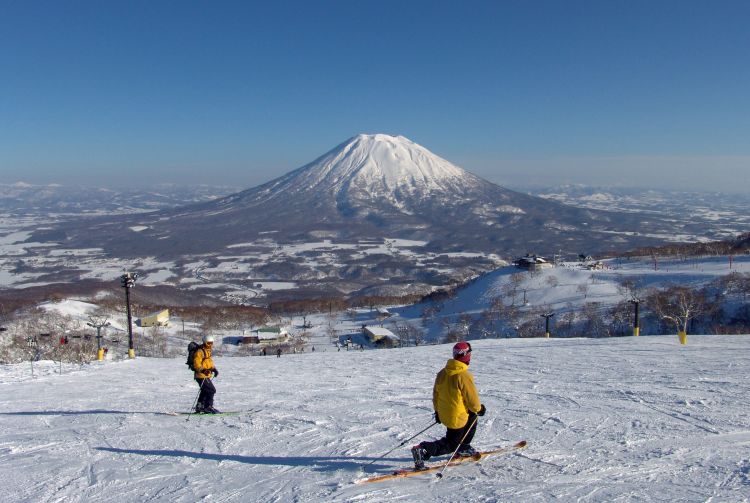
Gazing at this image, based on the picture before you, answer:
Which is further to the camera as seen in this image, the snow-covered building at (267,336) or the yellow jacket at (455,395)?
the snow-covered building at (267,336)

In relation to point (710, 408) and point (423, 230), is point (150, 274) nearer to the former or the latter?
point (423, 230)

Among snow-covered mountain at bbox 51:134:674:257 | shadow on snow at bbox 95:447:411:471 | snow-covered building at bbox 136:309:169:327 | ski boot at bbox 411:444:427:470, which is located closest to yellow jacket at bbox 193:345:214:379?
shadow on snow at bbox 95:447:411:471

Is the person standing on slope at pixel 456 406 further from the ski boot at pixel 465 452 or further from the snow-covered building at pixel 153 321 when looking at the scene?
the snow-covered building at pixel 153 321

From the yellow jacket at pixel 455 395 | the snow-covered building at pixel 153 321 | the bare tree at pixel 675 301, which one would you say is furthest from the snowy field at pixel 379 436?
the snow-covered building at pixel 153 321

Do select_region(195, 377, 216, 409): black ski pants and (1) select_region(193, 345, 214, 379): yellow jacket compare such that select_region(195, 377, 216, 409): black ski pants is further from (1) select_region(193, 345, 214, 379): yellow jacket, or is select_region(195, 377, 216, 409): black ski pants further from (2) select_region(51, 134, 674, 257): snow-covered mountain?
(2) select_region(51, 134, 674, 257): snow-covered mountain

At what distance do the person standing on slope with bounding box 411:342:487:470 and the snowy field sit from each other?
21 centimetres

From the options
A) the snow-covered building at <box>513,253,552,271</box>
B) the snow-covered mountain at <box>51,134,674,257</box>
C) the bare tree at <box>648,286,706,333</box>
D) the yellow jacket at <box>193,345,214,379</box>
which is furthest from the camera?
→ the snow-covered mountain at <box>51,134,674,257</box>

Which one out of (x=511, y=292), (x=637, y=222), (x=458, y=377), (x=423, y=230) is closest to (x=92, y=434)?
(x=458, y=377)

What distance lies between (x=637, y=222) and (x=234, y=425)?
161823 mm

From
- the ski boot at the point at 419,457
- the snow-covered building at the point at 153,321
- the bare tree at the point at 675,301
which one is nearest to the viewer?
the ski boot at the point at 419,457

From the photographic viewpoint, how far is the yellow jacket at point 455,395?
4812 millimetres

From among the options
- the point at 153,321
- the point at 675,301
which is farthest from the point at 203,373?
the point at 153,321

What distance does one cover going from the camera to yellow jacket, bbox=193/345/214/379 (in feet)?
25.3

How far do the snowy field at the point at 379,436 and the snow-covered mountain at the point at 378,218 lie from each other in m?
99.3
